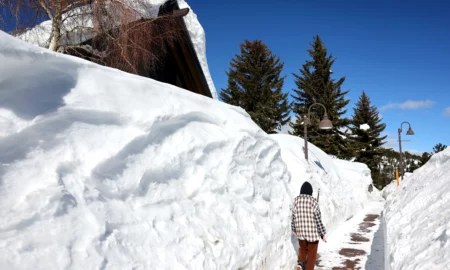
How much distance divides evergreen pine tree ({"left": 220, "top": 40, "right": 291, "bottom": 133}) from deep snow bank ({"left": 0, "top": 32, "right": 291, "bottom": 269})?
21.4 m

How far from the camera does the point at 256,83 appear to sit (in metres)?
29.2

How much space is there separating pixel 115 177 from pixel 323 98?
31789 millimetres

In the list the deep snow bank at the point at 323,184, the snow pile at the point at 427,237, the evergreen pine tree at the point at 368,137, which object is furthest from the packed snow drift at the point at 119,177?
the evergreen pine tree at the point at 368,137

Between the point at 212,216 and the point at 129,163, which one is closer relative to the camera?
the point at 129,163

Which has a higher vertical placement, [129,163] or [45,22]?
[45,22]

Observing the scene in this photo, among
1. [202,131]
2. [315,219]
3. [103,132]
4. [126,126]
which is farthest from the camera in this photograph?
[315,219]

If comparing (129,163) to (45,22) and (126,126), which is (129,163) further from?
(45,22)

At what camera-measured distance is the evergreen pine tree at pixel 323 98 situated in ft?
101

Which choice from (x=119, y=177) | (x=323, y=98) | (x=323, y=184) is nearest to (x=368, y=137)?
(x=323, y=98)

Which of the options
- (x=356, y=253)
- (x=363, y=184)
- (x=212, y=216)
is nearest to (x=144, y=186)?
(x=212, y=216)

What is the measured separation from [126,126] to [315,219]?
3536 millimetres

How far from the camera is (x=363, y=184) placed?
2094 centimetres

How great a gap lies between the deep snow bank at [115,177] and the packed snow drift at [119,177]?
0.01m

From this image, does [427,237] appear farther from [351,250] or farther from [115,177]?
[351,250]
